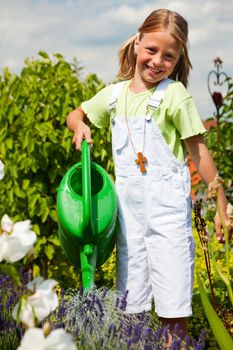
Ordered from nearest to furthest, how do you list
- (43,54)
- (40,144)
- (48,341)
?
(48,341) < (40,144) < (43,54)

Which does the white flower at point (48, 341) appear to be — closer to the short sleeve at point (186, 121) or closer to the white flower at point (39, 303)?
the white flower at point (39, 303)

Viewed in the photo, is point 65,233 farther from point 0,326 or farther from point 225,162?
point 225,162

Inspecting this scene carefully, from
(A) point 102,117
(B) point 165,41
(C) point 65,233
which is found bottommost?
(C) point 65,233

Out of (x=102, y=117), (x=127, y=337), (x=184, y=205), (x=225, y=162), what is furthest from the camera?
(x=225, y=162)

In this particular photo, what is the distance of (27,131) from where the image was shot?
430 cm

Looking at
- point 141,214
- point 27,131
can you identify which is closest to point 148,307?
point 141,214

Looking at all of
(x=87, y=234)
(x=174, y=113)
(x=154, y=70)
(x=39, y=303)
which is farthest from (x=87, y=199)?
(x=39, y=303)

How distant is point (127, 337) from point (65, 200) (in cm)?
74

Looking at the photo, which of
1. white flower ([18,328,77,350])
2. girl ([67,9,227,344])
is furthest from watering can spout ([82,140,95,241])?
white flower ([18,328,77,350])

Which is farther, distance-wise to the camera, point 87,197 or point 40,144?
point 40,144

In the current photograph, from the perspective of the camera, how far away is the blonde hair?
2697mm

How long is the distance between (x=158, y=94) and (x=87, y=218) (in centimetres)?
59

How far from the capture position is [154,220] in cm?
264

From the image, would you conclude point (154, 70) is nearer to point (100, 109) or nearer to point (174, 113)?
point (174, 113)
